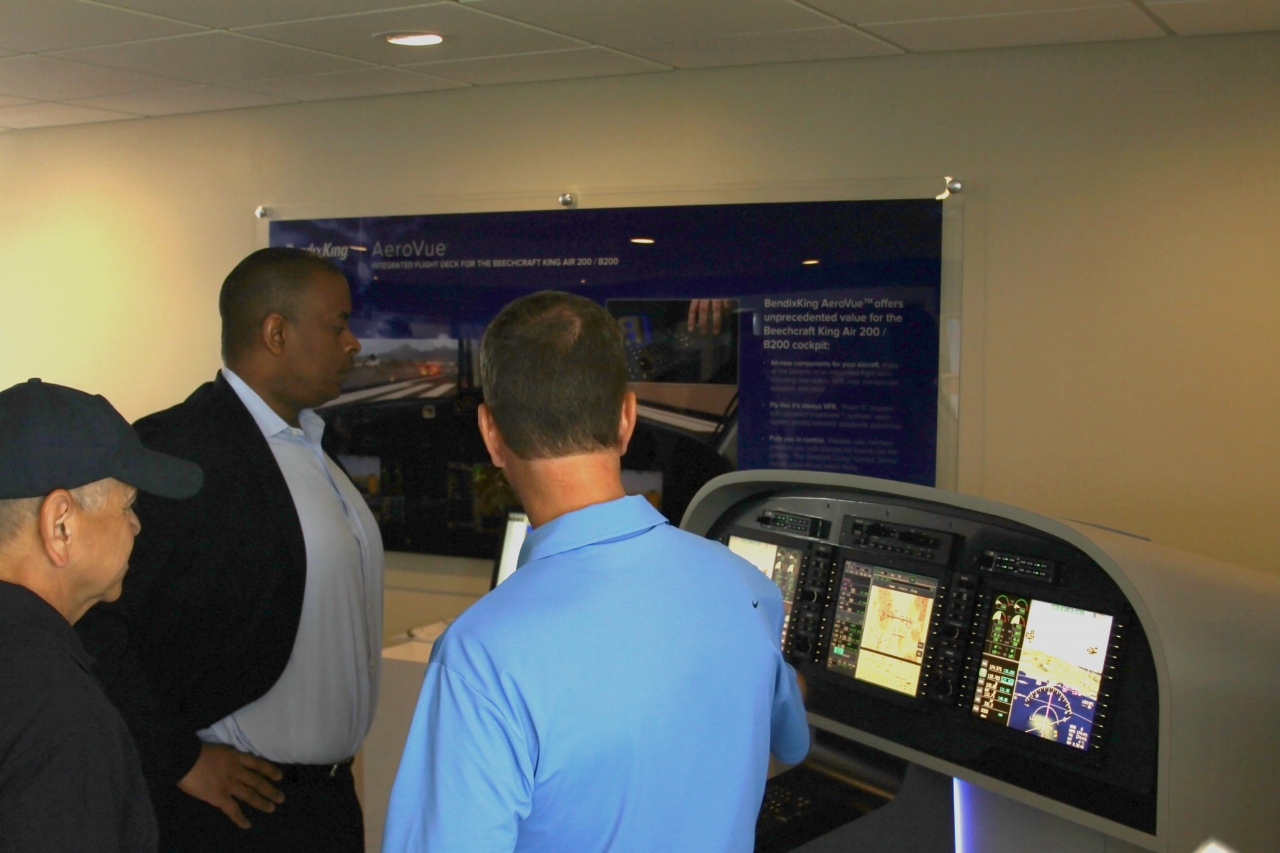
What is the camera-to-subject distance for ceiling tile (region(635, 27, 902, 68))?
329 cm

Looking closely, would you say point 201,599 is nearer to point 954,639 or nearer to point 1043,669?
point 954,639

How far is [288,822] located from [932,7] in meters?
2.39

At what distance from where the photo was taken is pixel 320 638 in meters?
2.19

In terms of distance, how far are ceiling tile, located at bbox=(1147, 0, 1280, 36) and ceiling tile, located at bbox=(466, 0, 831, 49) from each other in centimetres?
85

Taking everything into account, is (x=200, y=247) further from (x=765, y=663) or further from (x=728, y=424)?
(x=765, y=663)

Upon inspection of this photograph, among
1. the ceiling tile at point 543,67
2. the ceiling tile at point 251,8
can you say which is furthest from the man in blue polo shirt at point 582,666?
the ceiling tile at point 543,67

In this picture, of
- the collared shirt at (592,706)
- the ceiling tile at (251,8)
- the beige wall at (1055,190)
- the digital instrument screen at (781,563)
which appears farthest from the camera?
the beige wall at (1055,190)

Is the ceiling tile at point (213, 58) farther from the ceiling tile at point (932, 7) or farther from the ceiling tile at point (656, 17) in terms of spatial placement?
the ceiling tile at point (932, 7)

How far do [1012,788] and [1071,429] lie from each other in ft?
5.93

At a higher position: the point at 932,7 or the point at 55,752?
the point at 932,7

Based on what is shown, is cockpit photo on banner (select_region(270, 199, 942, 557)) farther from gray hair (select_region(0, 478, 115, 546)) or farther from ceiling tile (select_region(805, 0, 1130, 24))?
gray hair (select_region(0, 478, 115, 546))

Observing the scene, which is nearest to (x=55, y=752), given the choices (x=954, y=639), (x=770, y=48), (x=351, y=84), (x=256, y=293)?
(x=256, y=293)

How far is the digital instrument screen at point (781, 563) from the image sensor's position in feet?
7.82

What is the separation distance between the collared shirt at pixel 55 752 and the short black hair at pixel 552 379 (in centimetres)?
52
